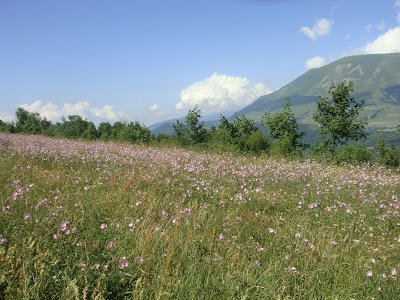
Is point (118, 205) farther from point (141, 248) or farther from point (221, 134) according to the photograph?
point (221, 134)

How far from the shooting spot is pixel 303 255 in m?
3.11

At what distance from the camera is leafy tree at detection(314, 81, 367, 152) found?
64.6 ft

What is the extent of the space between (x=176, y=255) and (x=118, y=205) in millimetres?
1465

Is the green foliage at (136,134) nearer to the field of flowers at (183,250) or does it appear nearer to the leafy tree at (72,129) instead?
the leafy tree at (72,129)

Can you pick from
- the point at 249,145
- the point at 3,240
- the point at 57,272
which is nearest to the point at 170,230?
the point at 57,272

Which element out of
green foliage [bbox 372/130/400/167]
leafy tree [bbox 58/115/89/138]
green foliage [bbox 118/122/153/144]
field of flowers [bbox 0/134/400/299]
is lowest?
green foliage [bbox 372/130/400/167]

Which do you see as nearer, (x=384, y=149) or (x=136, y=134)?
(x=384, y=149)

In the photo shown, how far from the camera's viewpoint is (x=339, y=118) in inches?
771

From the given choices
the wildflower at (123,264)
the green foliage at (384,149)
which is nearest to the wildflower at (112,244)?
the wildflower at (123,264)

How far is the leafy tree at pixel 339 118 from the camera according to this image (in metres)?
19.7

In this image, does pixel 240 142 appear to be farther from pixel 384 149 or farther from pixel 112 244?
pixel 112 244

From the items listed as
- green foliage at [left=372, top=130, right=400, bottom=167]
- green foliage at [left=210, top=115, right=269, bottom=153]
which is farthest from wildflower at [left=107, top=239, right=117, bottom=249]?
green foliage at [left=372, top=130, right=400, bottom=167]

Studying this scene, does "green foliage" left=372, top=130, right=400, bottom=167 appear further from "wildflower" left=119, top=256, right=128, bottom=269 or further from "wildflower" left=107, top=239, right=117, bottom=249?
"wildflower" left=119, top=256, right=128, bottom=269

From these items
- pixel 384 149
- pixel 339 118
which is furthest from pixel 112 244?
pixel 339 118
